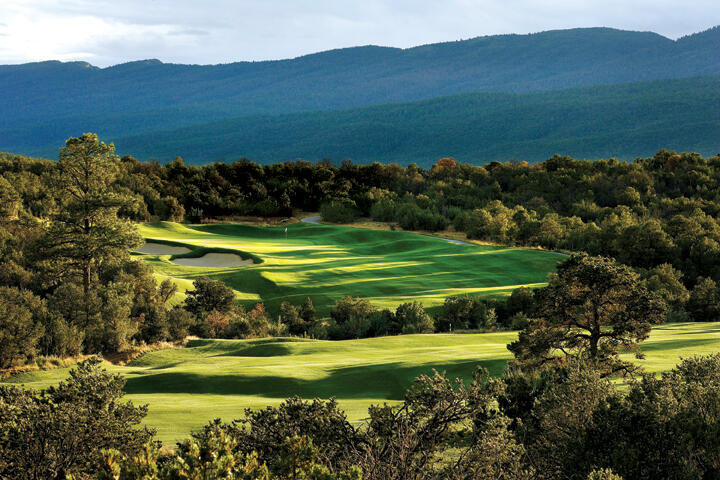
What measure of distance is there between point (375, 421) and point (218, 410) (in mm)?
6716

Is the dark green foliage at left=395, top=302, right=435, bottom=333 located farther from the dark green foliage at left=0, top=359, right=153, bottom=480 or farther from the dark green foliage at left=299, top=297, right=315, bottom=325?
the dark green foliage at left=0, top=359, right=153, bottom=480

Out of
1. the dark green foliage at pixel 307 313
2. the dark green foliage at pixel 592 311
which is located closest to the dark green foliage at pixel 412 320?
the dark green foliage at pixel 307 313

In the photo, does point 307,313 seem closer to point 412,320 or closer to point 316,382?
point 412,320

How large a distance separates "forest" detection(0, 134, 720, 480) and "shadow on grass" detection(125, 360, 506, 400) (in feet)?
6.15

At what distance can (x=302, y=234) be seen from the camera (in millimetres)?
80750

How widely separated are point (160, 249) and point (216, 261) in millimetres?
6259

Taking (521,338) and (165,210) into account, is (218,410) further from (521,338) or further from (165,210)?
(165,210)

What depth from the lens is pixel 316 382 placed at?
19.6m

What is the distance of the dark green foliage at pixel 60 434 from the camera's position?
351 inches

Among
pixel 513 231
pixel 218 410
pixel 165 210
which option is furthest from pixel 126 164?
pixel 218 410

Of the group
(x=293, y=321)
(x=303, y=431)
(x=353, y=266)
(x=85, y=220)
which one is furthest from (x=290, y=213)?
(x=303, y=431)

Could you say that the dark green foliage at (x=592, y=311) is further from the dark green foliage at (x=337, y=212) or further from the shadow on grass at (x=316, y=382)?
the dark green foliage at (x=337, y=212)

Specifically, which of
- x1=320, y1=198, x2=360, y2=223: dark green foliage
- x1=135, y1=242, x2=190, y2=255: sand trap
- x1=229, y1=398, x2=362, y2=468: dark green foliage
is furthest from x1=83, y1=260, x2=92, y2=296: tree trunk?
x1=320, y1=198, x2=360, y2=223: dark green foliage

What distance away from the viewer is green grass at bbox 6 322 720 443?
16.8 meters
